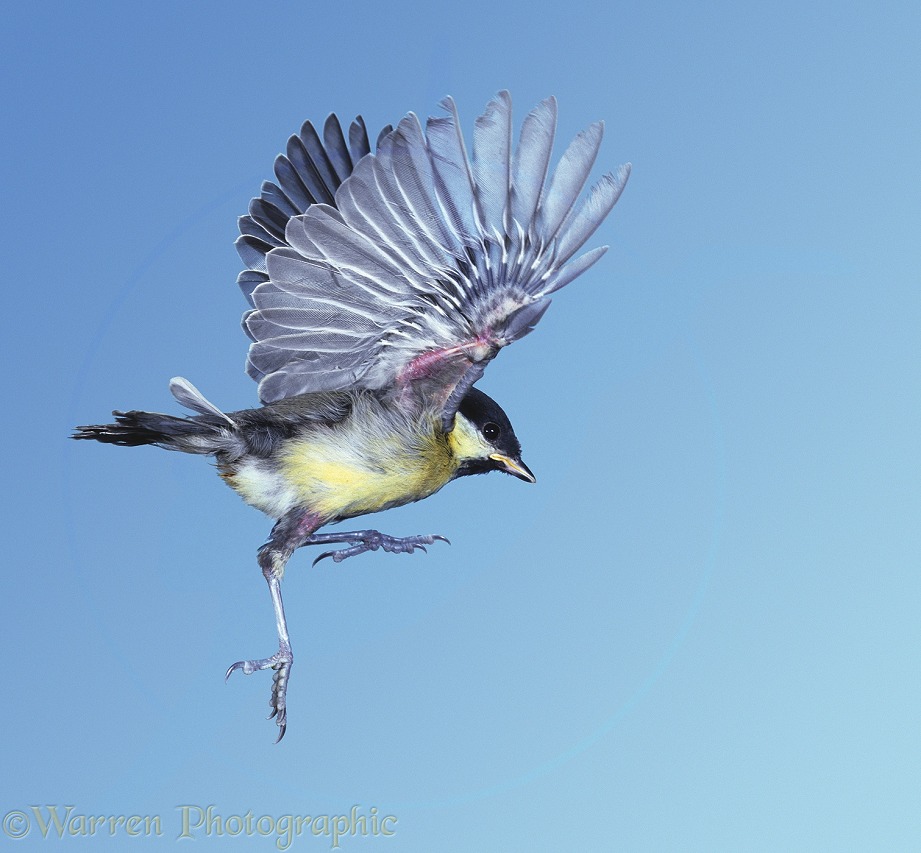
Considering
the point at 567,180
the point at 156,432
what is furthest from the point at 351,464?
the point at 567,180

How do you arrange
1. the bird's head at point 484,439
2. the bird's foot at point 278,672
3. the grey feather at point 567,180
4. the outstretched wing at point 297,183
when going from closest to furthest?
1. the grey feather at point 567,180
2. the bird's foot at point 278,672
3. the bird's head at point 484,439
4. the outstretched wing at point 297,183

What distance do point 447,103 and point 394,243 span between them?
0.25 metres

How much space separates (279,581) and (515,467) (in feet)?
1.65

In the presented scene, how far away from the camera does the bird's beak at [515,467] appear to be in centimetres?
203

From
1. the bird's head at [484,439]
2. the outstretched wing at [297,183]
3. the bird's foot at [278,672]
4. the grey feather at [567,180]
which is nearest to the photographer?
the grey feather at [567,180]

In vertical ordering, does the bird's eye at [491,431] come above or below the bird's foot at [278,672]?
above

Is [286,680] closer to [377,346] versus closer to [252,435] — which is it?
[252,435]

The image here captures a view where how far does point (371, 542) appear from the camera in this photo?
7.30 ft

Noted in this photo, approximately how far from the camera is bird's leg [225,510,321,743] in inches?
71.9

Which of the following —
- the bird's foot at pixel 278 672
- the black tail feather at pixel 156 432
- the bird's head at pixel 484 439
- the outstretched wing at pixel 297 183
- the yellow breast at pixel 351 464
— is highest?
the outstretched wing at pixel 297 183

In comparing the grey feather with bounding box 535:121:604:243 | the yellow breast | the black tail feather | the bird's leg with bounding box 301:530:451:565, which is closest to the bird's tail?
the black tail feather

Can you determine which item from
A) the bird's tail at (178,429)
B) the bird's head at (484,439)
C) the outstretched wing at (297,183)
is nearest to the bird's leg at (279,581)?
the bird's tail at (178,429)

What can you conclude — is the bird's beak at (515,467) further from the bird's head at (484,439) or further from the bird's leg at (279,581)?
the bird's leg at (279,581)

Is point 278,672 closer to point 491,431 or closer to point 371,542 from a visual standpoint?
point 371,542
